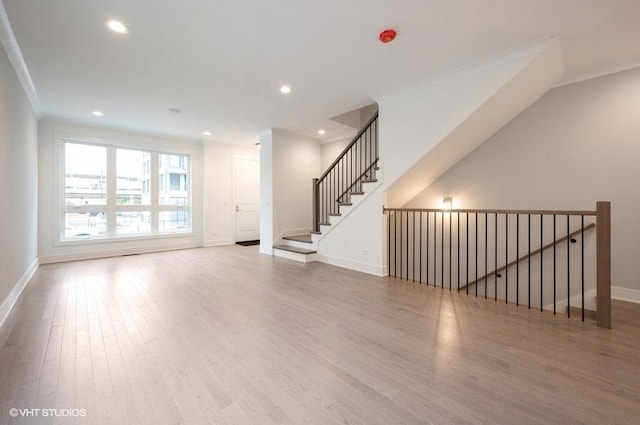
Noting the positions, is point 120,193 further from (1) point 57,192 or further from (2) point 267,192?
(2) point 267,192

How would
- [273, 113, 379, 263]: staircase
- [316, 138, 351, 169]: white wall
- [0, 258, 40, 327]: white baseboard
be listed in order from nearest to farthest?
1. [0, 258, 40, 327]: white baseboard
2. [273, 113, 379, 263]: staircase
3. [316, 138, 351, 169]: white wall

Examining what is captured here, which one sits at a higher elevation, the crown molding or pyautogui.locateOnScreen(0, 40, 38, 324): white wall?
the crown molding

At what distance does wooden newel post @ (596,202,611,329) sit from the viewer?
249 centimetres

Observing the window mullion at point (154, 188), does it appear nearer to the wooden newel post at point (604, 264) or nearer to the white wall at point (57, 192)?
the white wall at point (57, 192)

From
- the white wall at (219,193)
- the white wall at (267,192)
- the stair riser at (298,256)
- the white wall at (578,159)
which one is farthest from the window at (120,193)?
the white wall at (578,159)

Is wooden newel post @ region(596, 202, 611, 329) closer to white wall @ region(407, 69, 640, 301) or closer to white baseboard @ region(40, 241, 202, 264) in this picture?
white wall @ region(407, 69, 640, 301)

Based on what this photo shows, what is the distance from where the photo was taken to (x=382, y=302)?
10.4 ft

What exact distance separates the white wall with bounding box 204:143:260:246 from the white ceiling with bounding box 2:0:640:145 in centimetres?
286

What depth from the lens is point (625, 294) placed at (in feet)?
11.2

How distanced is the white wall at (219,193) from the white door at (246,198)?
0.15m

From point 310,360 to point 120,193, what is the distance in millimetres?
6330

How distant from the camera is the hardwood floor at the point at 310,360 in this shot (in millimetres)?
1503

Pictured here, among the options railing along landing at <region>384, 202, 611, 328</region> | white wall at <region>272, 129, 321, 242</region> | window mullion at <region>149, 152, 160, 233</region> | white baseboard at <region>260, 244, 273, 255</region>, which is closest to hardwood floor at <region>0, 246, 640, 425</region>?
railing along landing at <region>384, 202, 611, 328</region>

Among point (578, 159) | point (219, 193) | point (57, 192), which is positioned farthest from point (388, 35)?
point (57, 192)
